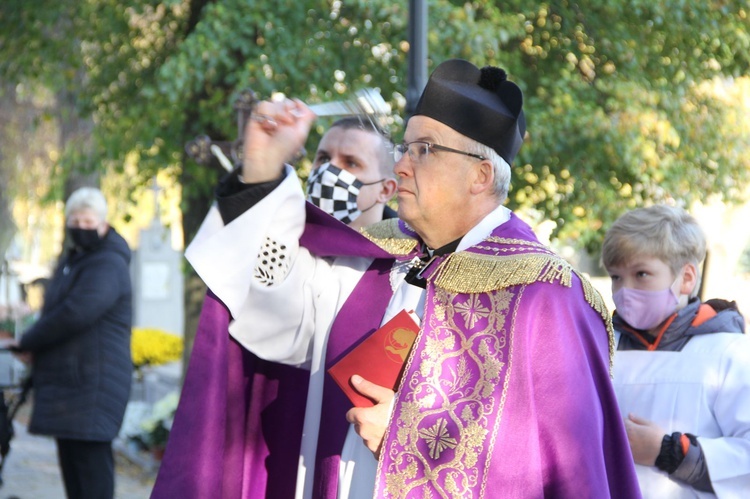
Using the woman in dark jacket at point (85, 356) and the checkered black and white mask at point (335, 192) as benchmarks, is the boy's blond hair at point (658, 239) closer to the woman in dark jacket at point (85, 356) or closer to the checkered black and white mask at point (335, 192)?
the checkered black and white mask at point (335, 192)

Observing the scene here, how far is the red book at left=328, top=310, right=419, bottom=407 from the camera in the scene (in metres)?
2.64

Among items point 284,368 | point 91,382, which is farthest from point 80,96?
point 284,368

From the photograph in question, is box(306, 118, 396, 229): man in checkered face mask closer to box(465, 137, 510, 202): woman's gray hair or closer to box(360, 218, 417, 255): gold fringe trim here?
box(360, 218, 417, 255): gold fringe trim

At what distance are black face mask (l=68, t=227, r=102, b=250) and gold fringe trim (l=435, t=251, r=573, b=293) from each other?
377 cm

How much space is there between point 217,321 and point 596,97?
552 cm

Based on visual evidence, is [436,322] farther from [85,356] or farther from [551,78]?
[551,78]

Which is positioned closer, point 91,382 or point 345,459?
point 345,459

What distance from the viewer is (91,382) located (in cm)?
587

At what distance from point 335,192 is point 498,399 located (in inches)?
52.9

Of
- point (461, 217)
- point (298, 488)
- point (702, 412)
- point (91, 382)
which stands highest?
point (461, 217)

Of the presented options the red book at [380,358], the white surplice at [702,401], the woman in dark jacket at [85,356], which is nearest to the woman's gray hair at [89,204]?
the woman in dark jacket at [85,356]

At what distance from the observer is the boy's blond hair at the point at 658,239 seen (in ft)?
11.3

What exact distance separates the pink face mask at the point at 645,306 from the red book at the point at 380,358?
42.4 inches

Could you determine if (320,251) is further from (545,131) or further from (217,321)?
(545,131)
